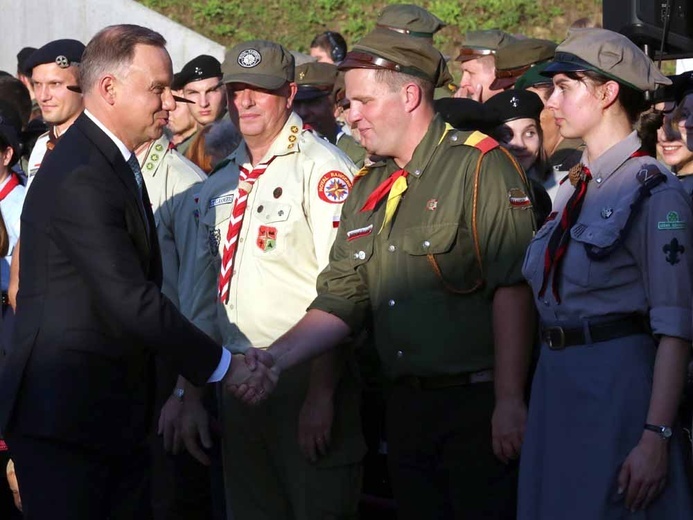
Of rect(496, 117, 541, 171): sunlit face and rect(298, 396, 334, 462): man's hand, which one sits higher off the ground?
rect(496, 117, 541, 171): sunlit face

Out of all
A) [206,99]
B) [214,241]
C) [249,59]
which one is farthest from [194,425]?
[206,99]

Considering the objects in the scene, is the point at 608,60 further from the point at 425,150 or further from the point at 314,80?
the point at 314,80

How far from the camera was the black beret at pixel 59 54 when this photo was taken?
7539 millimetres

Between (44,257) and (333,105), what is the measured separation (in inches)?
150

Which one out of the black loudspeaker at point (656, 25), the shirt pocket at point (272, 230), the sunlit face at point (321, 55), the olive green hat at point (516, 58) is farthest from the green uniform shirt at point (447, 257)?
the sunlit face at point (321, 55)

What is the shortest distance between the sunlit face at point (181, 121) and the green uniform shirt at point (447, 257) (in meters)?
4.27

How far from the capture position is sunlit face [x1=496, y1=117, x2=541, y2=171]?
20.0 feet

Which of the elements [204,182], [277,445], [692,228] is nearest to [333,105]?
[204,182]

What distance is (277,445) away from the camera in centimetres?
541

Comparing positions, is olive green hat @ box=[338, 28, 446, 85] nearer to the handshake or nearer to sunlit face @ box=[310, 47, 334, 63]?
the handshake

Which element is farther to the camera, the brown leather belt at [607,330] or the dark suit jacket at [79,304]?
the dark suit jacket at [79,304]

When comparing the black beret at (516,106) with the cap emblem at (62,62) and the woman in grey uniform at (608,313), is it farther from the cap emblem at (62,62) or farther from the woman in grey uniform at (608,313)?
the cap emblem at (62,62)

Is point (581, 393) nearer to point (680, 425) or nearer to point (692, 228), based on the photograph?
point (680, 425)

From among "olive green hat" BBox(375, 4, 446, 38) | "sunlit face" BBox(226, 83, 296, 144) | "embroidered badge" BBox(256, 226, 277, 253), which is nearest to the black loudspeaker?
"olive green hat" BBox(375, 4, 446, 38)
